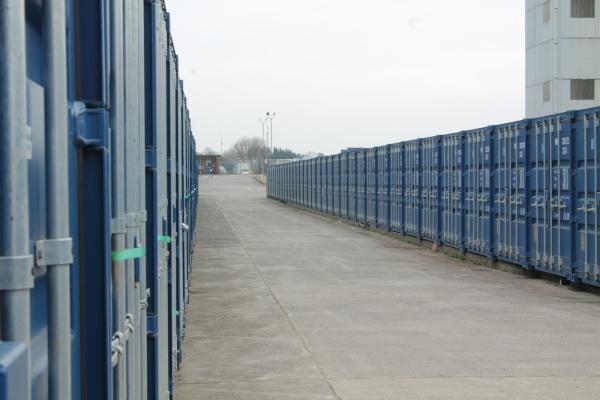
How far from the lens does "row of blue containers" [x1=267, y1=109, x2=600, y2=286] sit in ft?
48.1

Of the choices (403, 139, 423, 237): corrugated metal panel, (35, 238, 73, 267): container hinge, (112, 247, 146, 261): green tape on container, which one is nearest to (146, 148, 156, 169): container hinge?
(112, 247, 146, 261): green tape on container

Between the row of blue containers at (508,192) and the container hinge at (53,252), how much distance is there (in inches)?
509

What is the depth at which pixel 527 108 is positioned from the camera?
156 feet

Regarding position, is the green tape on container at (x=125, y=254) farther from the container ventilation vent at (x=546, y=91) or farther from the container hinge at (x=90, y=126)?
the container ventilation vent at (x=546, y=91)

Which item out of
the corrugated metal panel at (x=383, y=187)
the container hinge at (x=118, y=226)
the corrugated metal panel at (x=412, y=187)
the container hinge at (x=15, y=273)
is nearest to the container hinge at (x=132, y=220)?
the container hinge at (x=118, y=226)

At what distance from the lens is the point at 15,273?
5.82 feet

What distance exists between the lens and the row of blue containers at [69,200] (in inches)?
69.4

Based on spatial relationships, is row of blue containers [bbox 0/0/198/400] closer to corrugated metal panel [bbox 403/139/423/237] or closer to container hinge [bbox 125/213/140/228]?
container hinge [bbox 125/213/140/228]

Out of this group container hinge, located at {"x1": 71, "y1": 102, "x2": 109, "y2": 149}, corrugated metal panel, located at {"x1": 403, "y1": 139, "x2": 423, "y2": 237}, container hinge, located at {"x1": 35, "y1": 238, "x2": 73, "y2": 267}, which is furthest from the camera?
corrugated metal panel, located at {"x1": 403, "y1": 139, "x2": 423, "y2": 237}

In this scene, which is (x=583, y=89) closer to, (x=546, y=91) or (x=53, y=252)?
(x=546, y=91)

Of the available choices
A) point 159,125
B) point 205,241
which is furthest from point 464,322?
point 205,241

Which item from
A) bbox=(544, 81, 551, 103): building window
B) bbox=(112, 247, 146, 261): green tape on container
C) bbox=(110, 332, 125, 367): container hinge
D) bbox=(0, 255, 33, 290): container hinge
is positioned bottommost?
bbox=(110, 332, 125, 367): container hinge

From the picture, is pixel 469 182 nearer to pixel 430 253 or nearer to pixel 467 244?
pixel 467 244

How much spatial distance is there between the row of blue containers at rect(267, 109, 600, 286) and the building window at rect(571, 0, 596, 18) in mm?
18464
